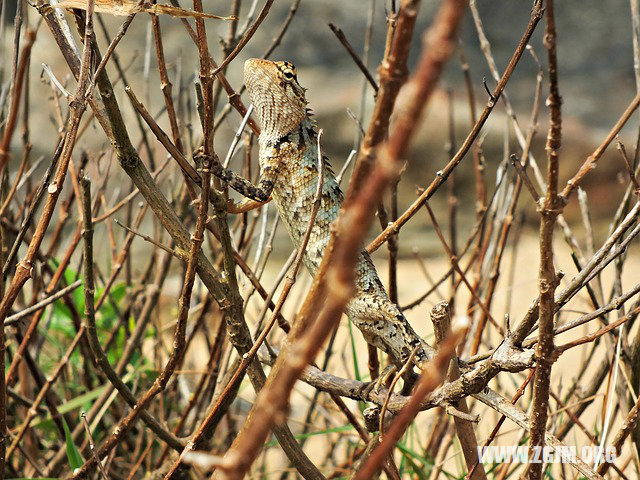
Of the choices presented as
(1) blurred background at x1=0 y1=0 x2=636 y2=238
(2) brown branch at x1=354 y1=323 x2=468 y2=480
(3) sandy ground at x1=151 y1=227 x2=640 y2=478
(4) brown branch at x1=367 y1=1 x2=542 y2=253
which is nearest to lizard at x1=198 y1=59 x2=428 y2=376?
(4) brown branch at x1=367 y1=1 x2=542 y2=253

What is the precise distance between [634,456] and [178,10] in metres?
1.61

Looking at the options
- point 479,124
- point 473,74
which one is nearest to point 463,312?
point 473,74

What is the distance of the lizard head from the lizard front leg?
5.8 inches

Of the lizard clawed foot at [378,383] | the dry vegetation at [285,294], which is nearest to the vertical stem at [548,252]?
the dry vegetation at [285,294]

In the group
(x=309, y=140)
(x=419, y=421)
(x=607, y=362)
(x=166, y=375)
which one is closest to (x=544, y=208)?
(x=166, y=375)

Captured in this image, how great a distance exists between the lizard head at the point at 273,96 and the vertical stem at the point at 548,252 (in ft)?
3.75

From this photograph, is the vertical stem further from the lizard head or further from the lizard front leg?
the lizard head

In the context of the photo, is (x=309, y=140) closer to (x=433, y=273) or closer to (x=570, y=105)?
(x=433, y=273)

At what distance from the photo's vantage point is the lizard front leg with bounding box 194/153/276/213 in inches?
65.6

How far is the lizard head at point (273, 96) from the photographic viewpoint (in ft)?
6.85

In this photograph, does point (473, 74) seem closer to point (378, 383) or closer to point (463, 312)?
point (463, 312)

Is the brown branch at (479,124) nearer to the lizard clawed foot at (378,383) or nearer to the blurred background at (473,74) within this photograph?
the lizard clawed foot at (378,383)

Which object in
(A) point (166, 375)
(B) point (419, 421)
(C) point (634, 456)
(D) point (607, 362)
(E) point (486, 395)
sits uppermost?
(B) point (419, 421)

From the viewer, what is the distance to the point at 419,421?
493 centimetres
